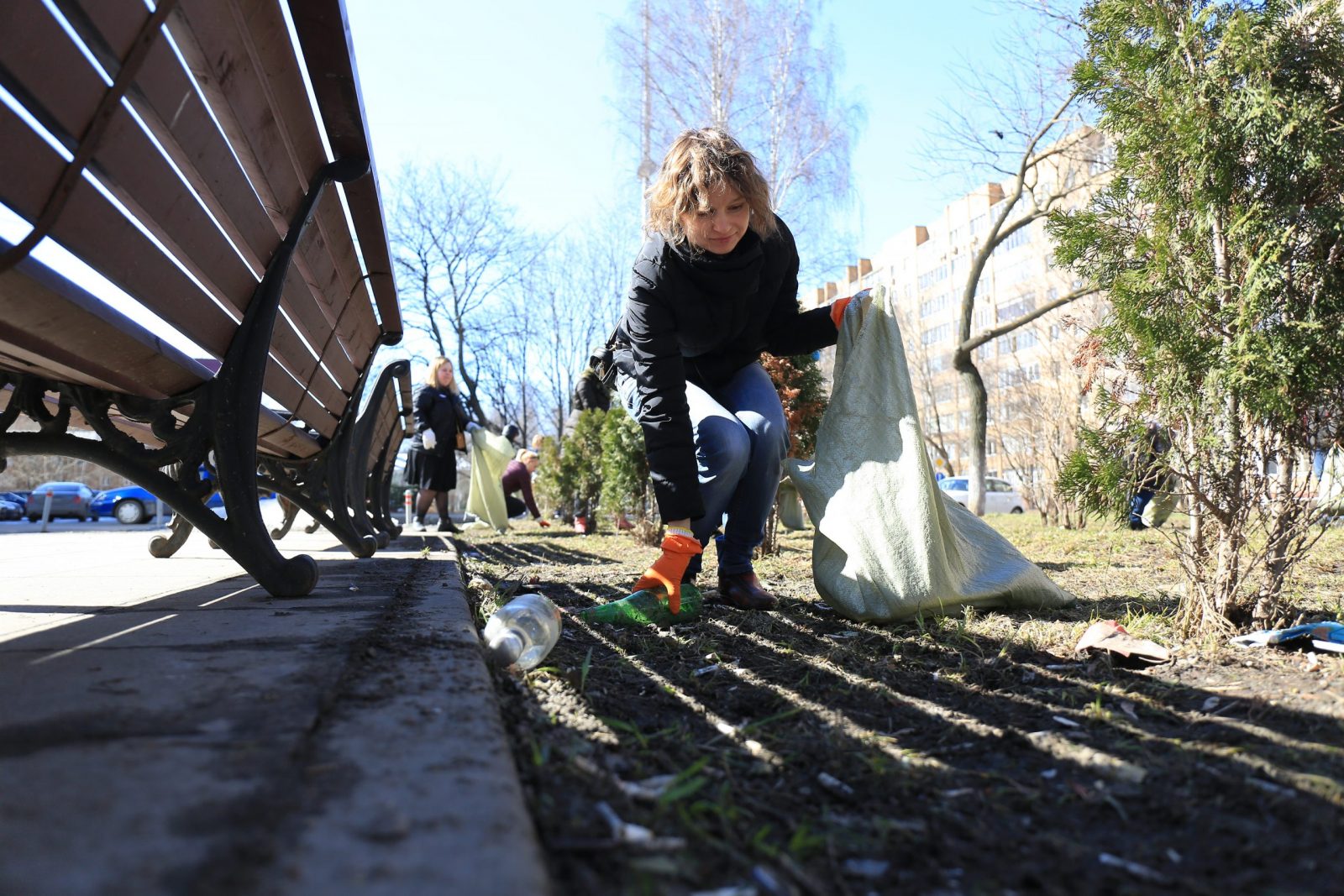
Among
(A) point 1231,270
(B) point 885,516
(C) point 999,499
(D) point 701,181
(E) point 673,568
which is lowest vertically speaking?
(E) point 673,568

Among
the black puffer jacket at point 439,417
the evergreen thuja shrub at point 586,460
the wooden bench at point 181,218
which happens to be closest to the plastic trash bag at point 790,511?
the evergreen thuja shrub at point 586,460

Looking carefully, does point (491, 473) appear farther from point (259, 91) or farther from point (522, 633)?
point (259, 91)

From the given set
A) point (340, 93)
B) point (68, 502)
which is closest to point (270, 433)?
point (340, 93)

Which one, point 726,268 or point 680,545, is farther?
point 726,268

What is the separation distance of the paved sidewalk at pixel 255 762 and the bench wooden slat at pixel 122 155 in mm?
780

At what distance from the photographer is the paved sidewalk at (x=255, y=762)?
754mm

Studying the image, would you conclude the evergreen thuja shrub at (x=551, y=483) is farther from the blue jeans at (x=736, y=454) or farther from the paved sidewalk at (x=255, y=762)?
the paved sidewalk at (x=255, y=762)

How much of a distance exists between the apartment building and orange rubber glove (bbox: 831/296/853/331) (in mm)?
690

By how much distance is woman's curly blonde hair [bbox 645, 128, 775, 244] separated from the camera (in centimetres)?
267

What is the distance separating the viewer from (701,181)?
8.71 ft

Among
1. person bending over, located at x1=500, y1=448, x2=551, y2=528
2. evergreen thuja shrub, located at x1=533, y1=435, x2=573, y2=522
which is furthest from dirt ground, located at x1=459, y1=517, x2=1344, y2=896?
person bending over, located at x1=500, y1=448, x2=551, y2=528

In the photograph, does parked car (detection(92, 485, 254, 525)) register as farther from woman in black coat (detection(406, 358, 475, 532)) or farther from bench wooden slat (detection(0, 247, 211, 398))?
bench wooden slat (detection(0, 247, 211, 398))

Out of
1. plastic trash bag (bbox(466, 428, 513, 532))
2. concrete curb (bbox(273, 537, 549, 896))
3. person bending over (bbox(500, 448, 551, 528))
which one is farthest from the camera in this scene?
person bending over (bbox(500, 448, 551, 528))

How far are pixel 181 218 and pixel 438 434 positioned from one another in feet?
24.8
